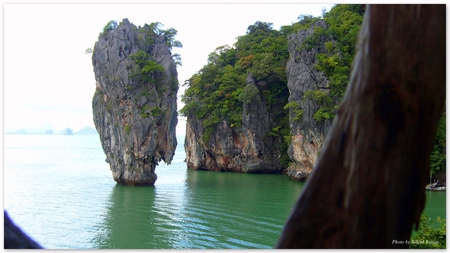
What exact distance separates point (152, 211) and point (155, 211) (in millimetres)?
114

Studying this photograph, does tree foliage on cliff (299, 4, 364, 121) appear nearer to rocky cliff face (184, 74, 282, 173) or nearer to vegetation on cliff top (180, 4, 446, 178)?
vegetation on cliff top (180, 4, 446, 178)

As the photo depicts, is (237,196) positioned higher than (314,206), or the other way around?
(314,206)

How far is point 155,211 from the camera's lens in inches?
645

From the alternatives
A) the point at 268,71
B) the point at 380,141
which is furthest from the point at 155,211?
the point at 380,141

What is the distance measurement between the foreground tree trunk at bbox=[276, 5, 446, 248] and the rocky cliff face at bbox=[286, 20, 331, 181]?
21.5 metres

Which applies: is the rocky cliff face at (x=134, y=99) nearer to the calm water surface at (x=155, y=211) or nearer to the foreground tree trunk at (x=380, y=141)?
the calm water surface at (x=155, y=211)

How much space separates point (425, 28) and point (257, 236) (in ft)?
37.7

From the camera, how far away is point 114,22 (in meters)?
22.2

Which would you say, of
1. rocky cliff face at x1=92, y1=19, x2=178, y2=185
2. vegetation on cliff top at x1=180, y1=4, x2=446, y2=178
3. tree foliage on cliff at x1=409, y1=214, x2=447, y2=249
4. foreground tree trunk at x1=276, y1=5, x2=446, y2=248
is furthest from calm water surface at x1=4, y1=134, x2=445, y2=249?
foreground tree trunk at x1=276, y1=5, x2=446, y2=248

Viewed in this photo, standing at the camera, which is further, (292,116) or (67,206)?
(292,116)

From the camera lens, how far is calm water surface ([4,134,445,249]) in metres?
12.5

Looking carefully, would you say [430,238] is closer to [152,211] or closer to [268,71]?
[152,211]

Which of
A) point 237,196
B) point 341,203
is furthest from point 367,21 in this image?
point 237,196

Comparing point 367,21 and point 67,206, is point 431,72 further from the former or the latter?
point 67,206
